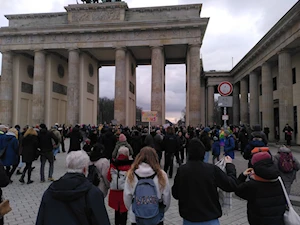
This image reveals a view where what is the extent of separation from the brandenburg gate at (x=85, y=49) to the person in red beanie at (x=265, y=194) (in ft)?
78.2

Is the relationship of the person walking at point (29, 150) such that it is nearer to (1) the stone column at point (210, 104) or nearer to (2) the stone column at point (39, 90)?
(2) the stone column at point (39, 90)

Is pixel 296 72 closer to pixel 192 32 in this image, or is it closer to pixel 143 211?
pixel 192 32

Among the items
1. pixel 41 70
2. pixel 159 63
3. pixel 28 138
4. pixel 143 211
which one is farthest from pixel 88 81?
pixel 143 211

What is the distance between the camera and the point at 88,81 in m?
32.5

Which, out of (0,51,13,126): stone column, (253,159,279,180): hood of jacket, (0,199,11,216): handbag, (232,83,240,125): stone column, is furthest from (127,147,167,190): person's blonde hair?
(232,83,240,125): stone column

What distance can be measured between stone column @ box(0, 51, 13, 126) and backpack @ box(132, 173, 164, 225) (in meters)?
30.5

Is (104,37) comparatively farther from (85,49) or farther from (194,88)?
(194,88)

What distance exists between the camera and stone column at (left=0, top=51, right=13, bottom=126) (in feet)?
94.9

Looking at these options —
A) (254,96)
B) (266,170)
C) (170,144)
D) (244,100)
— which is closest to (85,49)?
(254,96)

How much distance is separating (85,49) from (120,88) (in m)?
6.47

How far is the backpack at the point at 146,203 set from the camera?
2826 mm

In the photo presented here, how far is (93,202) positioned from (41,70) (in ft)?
98.4

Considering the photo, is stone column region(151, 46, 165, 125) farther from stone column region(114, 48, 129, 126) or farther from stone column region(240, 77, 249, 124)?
stone column region(240, 77, 249, 124)

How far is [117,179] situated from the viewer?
12.6 feet
